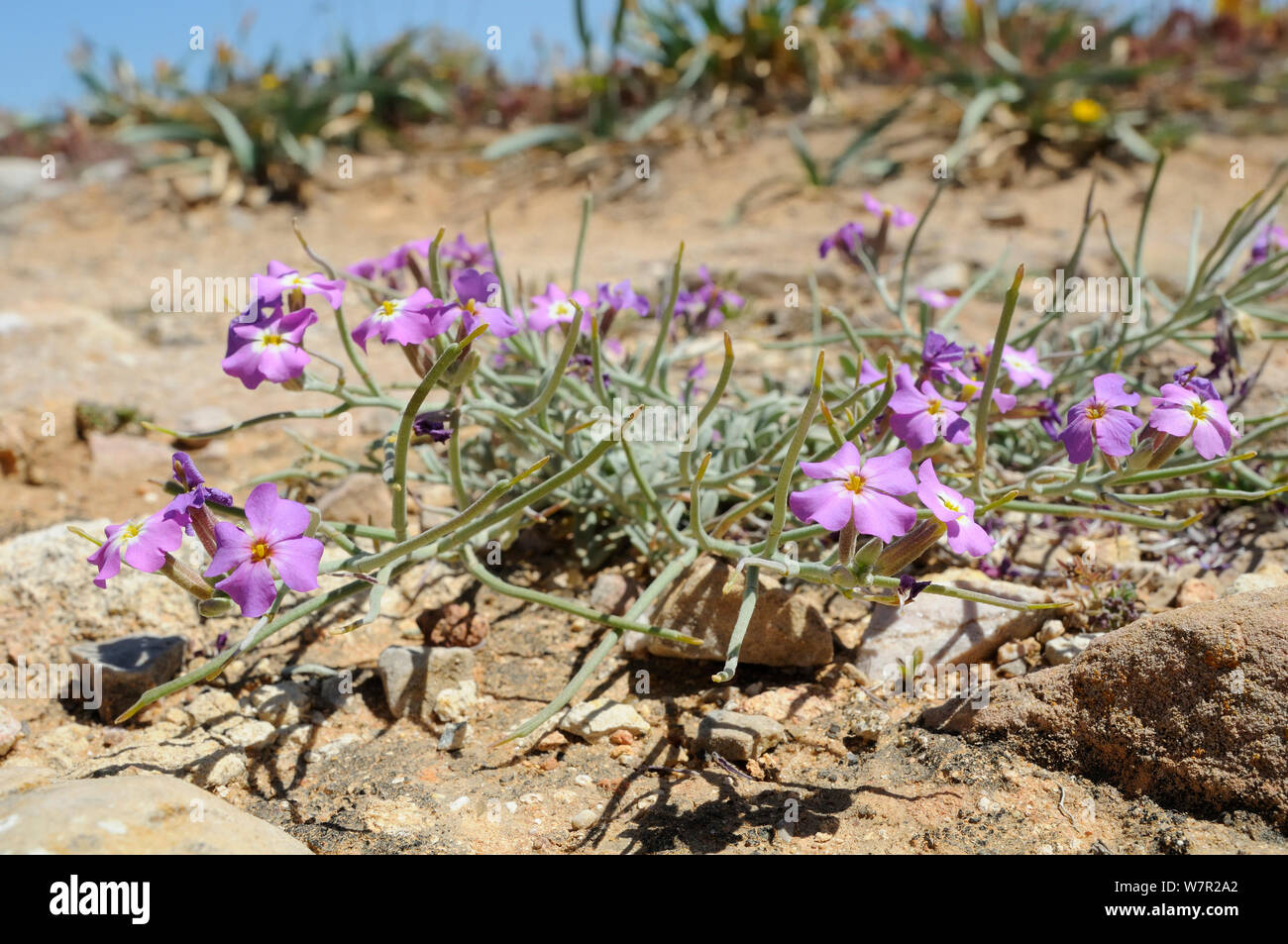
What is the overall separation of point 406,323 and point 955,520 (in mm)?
1040

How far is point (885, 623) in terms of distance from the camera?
221 centimetres

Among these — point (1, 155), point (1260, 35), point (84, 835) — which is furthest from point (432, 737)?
point (1260, 35)

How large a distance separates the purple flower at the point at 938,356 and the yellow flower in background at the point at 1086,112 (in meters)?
4.74

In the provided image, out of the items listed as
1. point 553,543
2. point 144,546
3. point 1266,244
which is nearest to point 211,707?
point 144,546

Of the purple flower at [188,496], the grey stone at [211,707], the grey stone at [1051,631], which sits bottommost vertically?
the grey stone at [211,707]

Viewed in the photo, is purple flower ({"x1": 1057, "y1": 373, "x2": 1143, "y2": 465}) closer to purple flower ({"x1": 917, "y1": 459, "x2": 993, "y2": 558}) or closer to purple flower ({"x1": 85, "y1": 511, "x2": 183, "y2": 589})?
purple flower ({"x1": 917, "y1": 459, "x2": 993, "y2": 558})

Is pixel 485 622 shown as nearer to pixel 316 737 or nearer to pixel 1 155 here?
pixel 316 737

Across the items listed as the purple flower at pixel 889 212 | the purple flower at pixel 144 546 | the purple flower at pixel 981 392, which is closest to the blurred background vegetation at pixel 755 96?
the purple flower at pixel 889 212

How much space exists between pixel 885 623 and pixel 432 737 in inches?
41.2

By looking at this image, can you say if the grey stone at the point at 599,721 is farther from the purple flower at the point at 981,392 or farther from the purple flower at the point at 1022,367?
the purple flower at the point at 1022,367

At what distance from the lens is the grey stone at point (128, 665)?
82.7 inches

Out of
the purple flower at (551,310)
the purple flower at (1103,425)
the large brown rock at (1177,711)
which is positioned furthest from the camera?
the purple flower at (551,310)

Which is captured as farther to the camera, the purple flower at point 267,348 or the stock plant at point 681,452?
the purple flower at point 267,348

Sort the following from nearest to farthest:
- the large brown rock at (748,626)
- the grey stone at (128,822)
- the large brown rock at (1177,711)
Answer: the grey stone at (128,822) → the large brown rock at (1177,711) → the large brown rock at (748,626)
